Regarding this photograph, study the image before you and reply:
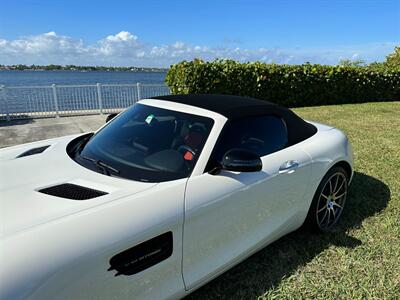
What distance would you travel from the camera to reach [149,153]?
2346mm

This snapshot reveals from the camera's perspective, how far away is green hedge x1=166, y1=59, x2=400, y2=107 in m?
10.9

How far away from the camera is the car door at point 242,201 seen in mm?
1978

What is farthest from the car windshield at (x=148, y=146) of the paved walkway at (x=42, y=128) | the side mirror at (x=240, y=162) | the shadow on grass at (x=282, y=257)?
the paved walkway at (x=42, y=128)

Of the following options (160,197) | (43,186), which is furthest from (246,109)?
(43,186)

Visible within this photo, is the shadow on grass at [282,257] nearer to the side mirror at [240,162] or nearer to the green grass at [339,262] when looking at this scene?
the green grass at [339,262]

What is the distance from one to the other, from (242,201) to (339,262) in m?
1.24

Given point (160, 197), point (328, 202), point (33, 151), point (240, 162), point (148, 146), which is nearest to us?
point (160, 197)

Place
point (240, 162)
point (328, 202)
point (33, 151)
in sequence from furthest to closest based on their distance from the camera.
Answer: point (328, 202) < point (33, 151) < point (240, 162)

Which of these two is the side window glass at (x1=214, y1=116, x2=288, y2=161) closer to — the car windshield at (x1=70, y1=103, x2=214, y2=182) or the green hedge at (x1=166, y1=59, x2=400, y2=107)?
the car windshield at (x1=70, y1=103, x2=214, y2=182)

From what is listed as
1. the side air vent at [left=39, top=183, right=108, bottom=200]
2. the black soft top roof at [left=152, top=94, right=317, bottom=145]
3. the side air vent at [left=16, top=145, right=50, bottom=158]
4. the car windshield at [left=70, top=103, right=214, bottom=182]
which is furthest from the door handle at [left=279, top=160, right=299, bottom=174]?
the side air vent at [left=16, top=145, right=50, bottom=158]

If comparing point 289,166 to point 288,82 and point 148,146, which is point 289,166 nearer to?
point 148,146

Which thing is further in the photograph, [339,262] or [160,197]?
[339,262]

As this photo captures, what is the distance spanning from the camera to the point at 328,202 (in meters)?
3.22

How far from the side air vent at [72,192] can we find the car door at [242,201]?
1.81 ft
